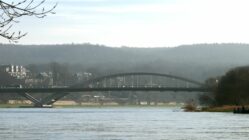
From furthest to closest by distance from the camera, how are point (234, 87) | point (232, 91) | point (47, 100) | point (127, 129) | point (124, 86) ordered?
point (124, 86) < point (47, 100) < point (232, 91) < point (234, 87) < point (127, 129)

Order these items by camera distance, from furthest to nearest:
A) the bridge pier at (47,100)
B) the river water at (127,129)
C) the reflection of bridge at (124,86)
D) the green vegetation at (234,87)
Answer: the bridge pier at (47,100) < the reflection of bridge at (124,86) < the green vegetation at (234,87) < the river water at (127,129)

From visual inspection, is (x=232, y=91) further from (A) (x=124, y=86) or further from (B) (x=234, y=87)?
(A) (x=124, y=86)

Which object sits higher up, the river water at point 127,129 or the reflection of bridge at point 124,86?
the reflection of bridge at point 124,86

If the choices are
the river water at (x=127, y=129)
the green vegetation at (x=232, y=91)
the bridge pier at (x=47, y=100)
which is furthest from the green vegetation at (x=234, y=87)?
the bridge pier at (x=47, y=100)

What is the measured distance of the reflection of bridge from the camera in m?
114

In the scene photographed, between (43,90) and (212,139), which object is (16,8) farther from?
(43,90)

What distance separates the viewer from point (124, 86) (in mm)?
139000

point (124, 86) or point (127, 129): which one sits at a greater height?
point (124, 86)

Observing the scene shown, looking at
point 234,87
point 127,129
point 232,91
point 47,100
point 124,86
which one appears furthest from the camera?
point 124,86

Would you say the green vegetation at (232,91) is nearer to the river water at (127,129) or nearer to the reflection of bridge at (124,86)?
the reflection of bridge at (124,86)

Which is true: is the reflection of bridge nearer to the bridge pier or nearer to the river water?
the bridge pier

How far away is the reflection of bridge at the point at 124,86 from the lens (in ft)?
373

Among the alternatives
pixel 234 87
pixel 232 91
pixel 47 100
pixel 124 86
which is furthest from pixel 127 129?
pixel 124 86

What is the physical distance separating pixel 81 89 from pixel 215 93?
32188 millimetres
